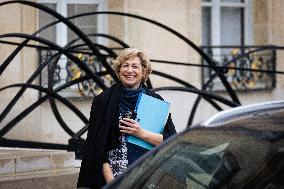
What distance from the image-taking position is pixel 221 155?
3760mm

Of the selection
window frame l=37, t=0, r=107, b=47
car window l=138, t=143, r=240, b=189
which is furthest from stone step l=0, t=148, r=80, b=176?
window frame l=37, t=0, r=107, b=47

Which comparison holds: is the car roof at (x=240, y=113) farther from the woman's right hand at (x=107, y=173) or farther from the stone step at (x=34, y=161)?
the stone step at (x=34, y=161)

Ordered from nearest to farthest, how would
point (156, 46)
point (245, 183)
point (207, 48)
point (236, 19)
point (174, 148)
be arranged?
point (245, 183) < point (174, 148) < point (156, 46) < point (207, 48) < point (236, 19)

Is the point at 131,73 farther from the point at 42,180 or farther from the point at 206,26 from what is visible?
the point at 206,26

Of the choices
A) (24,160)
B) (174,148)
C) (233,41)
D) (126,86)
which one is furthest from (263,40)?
(174,148)

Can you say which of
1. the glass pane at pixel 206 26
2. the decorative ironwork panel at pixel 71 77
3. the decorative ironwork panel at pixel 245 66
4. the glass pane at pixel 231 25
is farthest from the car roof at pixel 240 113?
the glass pane at pixel 231 25

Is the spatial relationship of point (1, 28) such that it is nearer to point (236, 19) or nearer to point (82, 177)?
point (236, 19)

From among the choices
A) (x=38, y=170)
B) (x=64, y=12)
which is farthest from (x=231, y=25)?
(x=38, y=170)

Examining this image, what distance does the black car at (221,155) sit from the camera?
3.51m

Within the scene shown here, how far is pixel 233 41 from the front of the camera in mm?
14289

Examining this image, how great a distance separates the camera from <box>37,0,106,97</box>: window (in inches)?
469

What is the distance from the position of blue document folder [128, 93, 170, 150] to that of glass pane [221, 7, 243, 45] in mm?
9516

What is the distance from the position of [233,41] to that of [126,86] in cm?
965

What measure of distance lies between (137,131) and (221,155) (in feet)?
3.20
